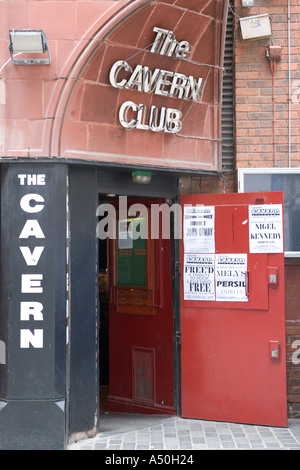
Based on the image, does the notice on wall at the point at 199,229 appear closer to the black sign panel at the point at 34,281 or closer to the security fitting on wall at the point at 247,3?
the black sign panel at the point at 34,281

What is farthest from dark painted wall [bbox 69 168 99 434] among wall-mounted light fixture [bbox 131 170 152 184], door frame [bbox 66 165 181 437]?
wall-mounted light fixture [bbox 131 170 152 184]

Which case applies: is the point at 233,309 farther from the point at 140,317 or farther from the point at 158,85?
the point at 158,85

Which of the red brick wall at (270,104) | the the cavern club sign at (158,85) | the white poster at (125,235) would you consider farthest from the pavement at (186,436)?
the the cavern club sign at (158,85)

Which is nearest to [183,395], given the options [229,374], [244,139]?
[229,374]

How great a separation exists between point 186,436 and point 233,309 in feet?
4.83

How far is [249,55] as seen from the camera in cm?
723

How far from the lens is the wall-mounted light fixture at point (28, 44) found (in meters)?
5.58

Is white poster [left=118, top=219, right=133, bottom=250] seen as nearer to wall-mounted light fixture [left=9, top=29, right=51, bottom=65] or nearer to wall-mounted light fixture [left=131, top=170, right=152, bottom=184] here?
wall-mounted light fixture [left=131, top=170, right=152, bottom=184]

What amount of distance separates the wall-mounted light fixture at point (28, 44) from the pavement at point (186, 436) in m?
3.85

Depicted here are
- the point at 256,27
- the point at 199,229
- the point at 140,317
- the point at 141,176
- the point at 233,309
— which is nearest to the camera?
the point at 141,176

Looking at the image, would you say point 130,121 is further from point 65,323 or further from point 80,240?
point 65,323

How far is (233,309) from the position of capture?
6797 mm

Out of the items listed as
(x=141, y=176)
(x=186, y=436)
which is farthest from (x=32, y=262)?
(x=186, y=436)

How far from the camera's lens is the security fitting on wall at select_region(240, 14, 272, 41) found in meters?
7.09
